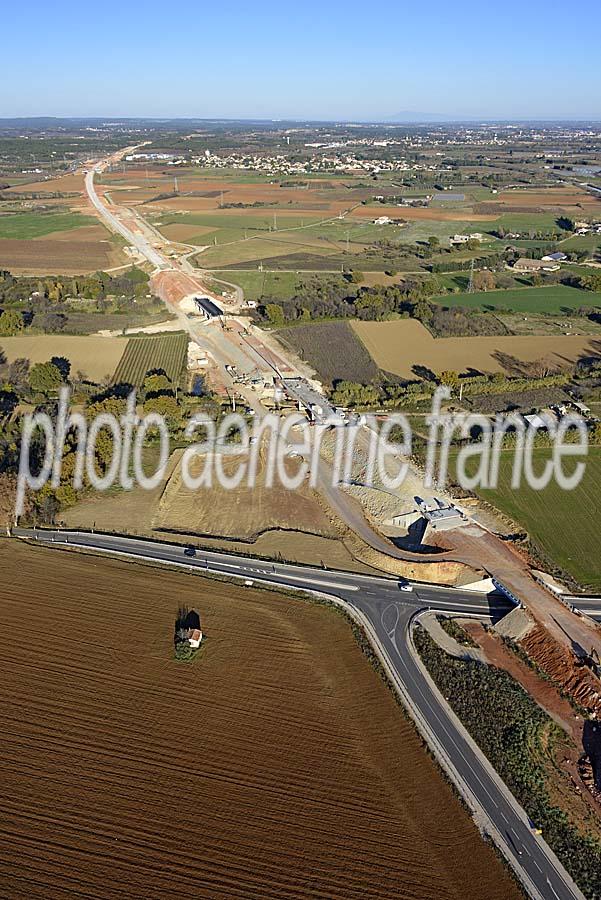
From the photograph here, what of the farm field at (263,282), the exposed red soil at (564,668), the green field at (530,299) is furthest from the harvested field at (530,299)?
the exposed red soil at (564,668)

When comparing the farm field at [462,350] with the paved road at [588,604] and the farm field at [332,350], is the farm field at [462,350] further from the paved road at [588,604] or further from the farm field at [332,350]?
the paved road at [588,604]

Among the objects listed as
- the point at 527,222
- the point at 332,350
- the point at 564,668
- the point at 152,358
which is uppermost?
the point at 527,222

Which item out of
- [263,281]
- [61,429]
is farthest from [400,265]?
[61,429]

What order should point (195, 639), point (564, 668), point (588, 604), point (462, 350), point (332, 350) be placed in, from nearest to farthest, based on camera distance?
point (564, 668) < point (195, 639) < point (588, 604) < point (462, 350) < point (332, 350)

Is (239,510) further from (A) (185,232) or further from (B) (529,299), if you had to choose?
(A) (185,232)

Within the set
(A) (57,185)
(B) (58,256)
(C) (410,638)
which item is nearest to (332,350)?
(C) (410,638)
